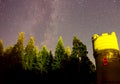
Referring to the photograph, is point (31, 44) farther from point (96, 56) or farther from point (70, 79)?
point (96, 56)

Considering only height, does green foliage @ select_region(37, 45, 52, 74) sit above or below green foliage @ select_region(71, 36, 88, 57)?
below

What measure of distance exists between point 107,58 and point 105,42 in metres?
3.09

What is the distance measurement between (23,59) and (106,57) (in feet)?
100

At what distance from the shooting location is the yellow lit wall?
3512 cm

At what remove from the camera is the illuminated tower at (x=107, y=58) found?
109 feet

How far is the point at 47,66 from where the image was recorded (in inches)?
2098

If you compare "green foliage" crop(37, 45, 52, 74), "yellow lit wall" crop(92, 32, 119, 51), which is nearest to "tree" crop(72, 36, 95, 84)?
"yellow lit wall" crop(92, 32, 119, 51)

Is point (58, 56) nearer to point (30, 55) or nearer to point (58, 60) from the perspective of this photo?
point (58, 60)

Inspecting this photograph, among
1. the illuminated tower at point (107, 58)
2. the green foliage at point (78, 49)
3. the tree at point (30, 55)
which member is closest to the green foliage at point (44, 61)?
the tree at point (30, 55)

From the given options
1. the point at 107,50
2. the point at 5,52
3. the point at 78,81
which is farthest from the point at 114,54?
the point at 5,52

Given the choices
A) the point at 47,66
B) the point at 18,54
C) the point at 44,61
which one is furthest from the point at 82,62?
the point at 18,54

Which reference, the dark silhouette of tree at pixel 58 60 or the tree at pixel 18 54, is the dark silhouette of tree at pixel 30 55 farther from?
the dark silhouette of tree at pixel 58 60

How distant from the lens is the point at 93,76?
4631 cm

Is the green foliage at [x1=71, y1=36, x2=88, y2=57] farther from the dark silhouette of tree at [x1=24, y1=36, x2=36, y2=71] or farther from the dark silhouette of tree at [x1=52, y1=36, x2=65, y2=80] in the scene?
the dark silhouette of tree at [x1=24, y1=36, x2=36, y2=71]
